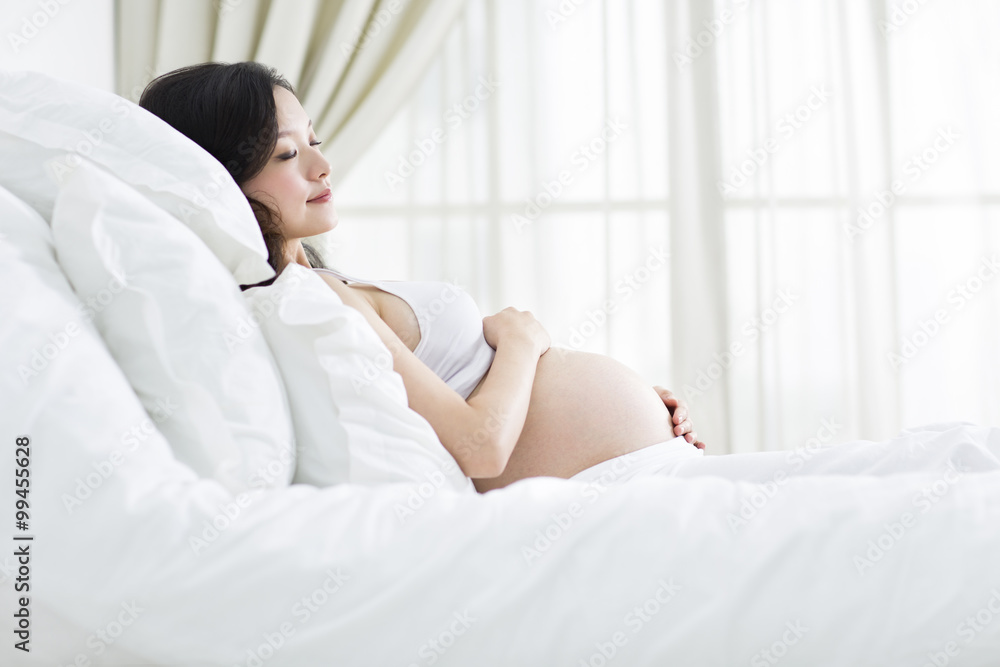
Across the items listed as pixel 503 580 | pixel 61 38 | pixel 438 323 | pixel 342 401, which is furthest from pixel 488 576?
pixel 61 38

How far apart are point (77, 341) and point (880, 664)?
0.64 metres

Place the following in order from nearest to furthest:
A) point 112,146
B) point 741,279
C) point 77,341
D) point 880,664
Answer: point 880,664, point 77,341, point 112,146, point 741,279

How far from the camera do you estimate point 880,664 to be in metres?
0.49

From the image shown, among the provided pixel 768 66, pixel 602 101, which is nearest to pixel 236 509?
pixel 602 101

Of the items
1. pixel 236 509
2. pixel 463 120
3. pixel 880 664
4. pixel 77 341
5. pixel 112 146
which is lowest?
pixel 880 664

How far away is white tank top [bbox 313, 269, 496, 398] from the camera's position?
1.09 meters

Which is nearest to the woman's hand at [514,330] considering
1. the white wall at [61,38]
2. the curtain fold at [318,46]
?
the white wall at [61,38]

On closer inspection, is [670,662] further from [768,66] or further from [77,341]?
[768,66]

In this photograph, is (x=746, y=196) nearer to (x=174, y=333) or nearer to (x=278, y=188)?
(x=278, y=188)

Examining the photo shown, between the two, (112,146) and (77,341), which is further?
(112,146)

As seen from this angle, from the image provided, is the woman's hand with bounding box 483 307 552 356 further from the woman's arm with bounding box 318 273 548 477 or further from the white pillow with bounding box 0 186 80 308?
the white pillow with bounding box 0 186 80 308

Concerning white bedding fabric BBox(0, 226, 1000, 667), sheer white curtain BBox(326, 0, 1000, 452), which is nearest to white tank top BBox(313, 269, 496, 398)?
white bedding fabric BBox(0, 226, 1000, 667)

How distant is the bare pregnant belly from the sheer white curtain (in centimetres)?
150

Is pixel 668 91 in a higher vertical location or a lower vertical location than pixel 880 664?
higher
